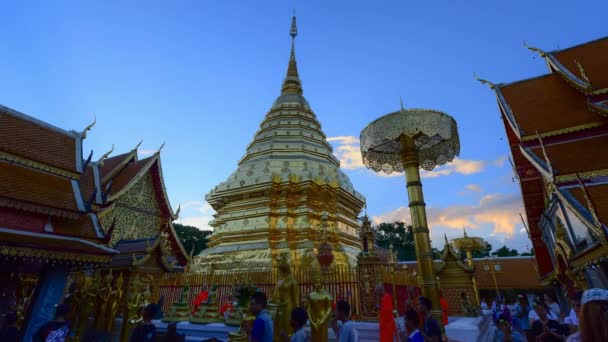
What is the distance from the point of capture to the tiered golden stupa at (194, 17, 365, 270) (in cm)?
1138

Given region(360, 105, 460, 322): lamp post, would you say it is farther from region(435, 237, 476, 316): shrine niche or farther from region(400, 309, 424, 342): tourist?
region(435, 237, 476, 316): shrine niche

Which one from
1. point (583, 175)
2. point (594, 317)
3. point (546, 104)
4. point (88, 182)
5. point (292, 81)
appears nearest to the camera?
point (594, 317)

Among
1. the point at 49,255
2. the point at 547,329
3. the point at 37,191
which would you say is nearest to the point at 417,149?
the point at 547,329

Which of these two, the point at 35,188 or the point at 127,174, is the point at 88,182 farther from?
the point at 127,174

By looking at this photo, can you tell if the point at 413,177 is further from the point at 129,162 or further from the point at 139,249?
the point at 129,162

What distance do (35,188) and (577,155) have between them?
12.1 metres

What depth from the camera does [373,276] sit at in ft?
22.3

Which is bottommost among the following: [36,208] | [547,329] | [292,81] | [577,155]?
[547,329]

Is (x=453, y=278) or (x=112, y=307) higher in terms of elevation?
(x=453, y=278)

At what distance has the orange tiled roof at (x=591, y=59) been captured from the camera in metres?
8.60

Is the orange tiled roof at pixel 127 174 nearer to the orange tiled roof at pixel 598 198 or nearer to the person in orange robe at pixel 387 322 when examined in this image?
the person in orange robe at pixel 387 322

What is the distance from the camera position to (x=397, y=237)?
149 feet

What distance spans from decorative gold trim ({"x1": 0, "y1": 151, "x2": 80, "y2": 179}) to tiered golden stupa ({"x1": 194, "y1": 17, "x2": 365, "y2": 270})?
17.1 ft

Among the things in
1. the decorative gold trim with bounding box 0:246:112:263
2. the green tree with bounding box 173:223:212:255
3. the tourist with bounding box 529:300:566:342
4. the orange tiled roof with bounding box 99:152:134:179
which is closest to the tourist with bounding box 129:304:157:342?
the decorative gold trim with bounding box 0:246:112:263
